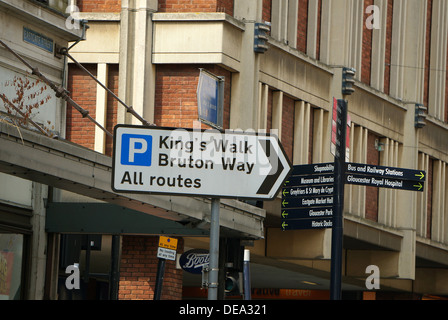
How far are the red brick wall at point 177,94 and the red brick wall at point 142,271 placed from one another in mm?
2438

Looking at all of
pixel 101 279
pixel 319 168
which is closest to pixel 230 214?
pixel 319 168

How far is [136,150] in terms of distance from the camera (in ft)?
26.5

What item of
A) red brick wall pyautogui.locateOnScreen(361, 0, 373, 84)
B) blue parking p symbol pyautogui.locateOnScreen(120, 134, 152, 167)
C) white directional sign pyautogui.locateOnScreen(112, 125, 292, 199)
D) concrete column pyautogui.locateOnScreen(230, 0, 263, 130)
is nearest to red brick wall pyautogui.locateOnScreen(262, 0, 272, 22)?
concrete column pyautogui.locateOnScreen(230, 0, 263, 130)

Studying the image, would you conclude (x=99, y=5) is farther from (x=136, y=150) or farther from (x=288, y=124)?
(x=136, y=150)

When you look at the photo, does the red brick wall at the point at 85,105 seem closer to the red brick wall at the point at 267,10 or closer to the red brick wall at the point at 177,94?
the red brick wall at the point at 177,94

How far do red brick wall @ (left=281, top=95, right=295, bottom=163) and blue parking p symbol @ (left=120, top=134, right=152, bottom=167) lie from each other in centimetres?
1674

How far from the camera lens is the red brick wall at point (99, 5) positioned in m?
23.2

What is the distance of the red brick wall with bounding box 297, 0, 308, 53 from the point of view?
85.0ft

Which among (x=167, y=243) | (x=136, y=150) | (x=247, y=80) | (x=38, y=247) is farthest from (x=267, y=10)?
(x=136, y=150)

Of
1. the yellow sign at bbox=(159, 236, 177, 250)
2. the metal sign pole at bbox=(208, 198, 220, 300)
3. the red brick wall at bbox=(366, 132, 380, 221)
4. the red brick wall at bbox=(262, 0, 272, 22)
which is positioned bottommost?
the metal sign pole at bbox=(208, 198, 220, 300)

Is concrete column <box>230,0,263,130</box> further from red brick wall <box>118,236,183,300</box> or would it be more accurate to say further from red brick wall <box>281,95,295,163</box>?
red brick wall <box>118,236,183,300</box>

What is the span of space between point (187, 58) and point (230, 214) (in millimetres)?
7030

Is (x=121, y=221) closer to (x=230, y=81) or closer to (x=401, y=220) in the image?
(x=230, y=81)

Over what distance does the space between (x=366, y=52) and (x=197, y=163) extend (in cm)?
2150
